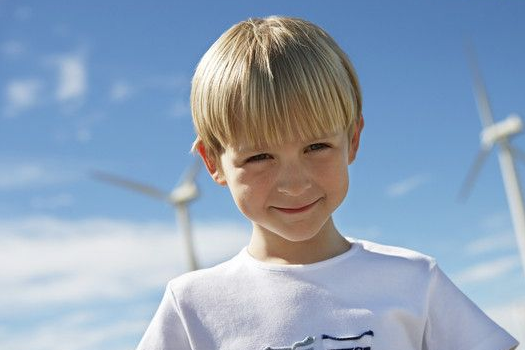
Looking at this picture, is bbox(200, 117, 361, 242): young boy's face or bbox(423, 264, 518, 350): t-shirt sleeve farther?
bbox(423, 264, 518, 350): t-shirt sleeve

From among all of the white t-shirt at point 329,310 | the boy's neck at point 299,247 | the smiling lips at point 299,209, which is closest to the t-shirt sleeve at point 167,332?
the white t-shirt at point 329,310

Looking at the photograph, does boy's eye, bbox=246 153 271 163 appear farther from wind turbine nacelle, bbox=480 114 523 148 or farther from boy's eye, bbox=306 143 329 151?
wind turbine nacelle, bbox=480 114 523 148

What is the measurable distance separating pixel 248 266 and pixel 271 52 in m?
0.84

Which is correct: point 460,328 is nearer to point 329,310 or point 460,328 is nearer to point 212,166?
point 329,310

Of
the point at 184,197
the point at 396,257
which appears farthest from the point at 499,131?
the point at 396,257

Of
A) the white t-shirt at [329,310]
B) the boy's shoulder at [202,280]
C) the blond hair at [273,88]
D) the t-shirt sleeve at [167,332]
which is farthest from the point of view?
the boy's shoulder at [202,280]

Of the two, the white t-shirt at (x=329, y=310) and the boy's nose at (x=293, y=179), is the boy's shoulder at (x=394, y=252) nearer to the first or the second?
the white t-shirt at (x=329, y=310)

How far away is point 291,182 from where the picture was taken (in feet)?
10.1

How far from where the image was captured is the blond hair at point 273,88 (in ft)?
10.0

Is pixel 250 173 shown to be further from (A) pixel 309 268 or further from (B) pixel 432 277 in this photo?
(B) pixel 432 277

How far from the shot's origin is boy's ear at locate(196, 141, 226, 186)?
336 cm

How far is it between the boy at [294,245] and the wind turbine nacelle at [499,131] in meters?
26.7

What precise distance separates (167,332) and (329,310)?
630 mm

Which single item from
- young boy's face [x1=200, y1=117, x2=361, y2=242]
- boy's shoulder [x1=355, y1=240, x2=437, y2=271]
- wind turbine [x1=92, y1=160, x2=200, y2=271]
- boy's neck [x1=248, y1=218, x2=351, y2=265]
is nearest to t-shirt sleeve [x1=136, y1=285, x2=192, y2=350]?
boy's neck [x1=248, y1=218, x2=351, y2=265]
